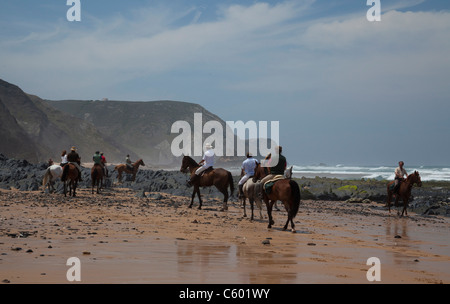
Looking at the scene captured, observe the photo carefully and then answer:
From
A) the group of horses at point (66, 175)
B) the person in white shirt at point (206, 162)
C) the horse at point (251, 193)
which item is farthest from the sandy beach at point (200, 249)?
the group of horses at point (66, 175)

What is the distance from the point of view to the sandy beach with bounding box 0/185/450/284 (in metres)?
6.61

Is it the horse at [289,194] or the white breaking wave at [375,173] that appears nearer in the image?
the horse at [289,194]

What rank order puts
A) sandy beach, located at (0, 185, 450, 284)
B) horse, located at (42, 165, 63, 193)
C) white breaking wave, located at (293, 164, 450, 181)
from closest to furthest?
sandy beach, located at (0, 185, 450, 284), horse, located at (42, 165, 63, 193), white breaking wave, located at (293, 164, 450, 181)

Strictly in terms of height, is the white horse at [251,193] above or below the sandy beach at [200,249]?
above

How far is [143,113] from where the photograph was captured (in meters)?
182

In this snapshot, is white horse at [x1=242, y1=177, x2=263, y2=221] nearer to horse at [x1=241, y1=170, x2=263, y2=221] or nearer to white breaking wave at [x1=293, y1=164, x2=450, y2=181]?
horse at [x1=241, y1=170, x2=263, y2=221]

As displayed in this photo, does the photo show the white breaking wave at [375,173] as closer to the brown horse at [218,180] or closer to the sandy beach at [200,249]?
the brown horse at [218,180]

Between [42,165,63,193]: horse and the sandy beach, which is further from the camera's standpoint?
[42,165,63,193]: horse

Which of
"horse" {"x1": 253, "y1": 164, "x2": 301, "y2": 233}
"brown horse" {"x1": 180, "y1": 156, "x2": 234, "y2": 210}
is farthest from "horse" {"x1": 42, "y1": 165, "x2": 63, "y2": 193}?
"horse" {"x1": 253, "y1": 164, "x2": 301, "y2": 233}

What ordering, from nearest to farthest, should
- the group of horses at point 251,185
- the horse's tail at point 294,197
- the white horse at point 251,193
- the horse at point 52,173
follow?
the horse's tail at point 294,197, the group of horses at point 251,185, the white horse at point 251,193, the horse at point 52,173

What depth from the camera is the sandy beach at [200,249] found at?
21.7 ft

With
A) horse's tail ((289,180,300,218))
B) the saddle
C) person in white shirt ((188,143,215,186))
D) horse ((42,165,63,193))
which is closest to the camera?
horse's tail ((289,180,300,218))

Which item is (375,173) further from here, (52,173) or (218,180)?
(218,180)
